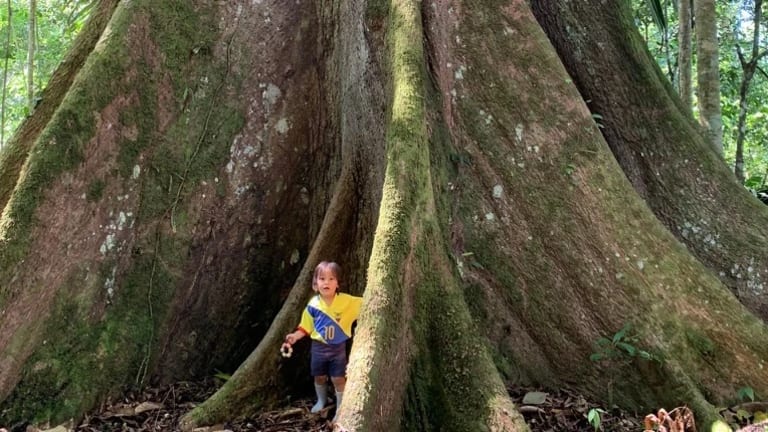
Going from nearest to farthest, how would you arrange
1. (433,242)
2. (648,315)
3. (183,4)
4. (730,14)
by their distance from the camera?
1. (433,242)
2. (648,315)
3. (183,4)
4. (730,14)

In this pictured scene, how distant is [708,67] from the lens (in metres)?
7.64

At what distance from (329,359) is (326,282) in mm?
442

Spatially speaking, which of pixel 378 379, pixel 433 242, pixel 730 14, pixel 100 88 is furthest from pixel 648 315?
pixel 730 14

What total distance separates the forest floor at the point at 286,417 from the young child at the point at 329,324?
0.29 m

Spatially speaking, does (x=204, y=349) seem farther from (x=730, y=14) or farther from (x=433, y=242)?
(x=730, y=14)

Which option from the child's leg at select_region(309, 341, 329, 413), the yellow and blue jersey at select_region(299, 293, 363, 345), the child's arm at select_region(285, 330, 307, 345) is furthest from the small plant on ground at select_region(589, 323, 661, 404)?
the child's arm at select_region(285, 330, 307, 345)

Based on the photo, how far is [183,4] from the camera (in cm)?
482

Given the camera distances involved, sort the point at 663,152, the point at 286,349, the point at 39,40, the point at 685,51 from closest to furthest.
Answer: the point at 286,349
the point at 663,152
the point at 685,51
the point at 39,40

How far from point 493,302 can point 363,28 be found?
81.0 inches

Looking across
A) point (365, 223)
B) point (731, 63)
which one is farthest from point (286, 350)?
point (731, 63)

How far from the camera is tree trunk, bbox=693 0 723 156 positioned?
738 cm

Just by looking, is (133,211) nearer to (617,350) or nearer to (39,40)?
(617,350)

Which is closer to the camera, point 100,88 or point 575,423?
point 575,423

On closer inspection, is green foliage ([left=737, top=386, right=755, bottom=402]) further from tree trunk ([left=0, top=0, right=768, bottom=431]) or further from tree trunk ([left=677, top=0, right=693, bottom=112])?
tree trunk ([left=677, top=0, right=693, bottom=112])
